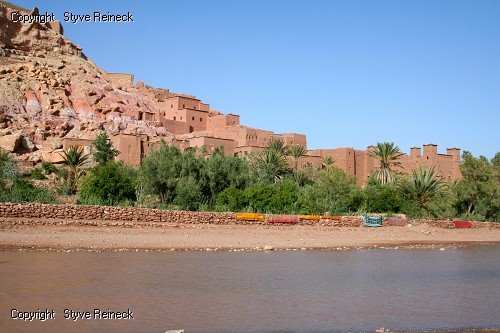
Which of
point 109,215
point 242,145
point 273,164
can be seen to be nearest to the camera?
point 109,215

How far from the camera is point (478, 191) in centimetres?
3672

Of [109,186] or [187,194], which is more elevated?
[109,186]

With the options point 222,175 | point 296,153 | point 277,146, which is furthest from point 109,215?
point 277,146

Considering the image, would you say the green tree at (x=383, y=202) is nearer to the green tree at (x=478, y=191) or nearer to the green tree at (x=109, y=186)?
the green tree at (x=478, y=191)

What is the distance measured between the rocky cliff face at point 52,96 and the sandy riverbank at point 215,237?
2658 cm

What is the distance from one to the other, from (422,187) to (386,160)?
13.5m

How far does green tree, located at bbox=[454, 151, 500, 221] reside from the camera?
1421 inches

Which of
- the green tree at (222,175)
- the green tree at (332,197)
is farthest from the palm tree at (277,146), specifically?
the green tree at (332,197)

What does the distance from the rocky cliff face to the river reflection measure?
34.0m

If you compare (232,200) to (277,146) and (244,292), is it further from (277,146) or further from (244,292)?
(277,146)

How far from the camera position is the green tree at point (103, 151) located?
40.8 meters

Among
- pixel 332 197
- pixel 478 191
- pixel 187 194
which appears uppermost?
pixel 478 191

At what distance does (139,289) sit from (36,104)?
48.2m

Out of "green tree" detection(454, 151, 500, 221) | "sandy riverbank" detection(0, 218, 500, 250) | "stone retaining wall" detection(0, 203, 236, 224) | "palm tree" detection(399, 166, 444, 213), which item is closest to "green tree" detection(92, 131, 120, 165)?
"stone retaining wall" detection(0, 203, 236, 224)
